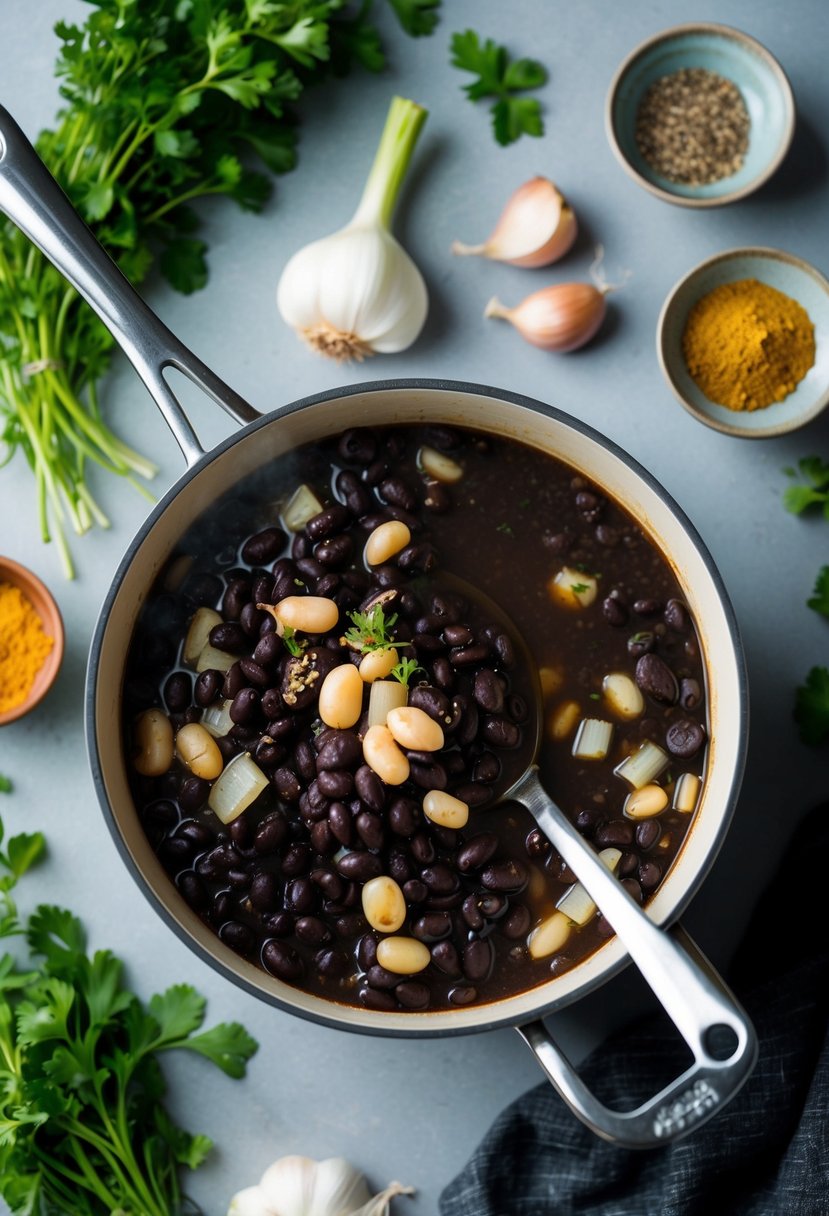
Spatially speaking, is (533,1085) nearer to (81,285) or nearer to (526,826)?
(526,826)

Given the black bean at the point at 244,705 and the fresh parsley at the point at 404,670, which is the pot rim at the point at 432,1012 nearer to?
the black bean at the point at 244,705

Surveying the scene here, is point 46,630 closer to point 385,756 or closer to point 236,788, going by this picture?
point 236,788

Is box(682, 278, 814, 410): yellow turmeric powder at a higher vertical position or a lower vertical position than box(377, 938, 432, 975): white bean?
higher

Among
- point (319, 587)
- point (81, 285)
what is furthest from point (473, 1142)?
point (81, 285)

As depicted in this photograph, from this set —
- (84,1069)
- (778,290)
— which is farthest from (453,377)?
(84,1069)

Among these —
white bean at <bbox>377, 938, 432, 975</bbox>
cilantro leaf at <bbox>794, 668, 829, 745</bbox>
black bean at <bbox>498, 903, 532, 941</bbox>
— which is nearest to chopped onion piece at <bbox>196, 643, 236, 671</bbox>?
white bean at <bbox>377, 938, 432, 975</bbox>

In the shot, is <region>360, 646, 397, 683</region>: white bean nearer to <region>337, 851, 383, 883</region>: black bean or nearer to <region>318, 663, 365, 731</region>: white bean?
<region>318, 663, 365, 731</region>: white bean
